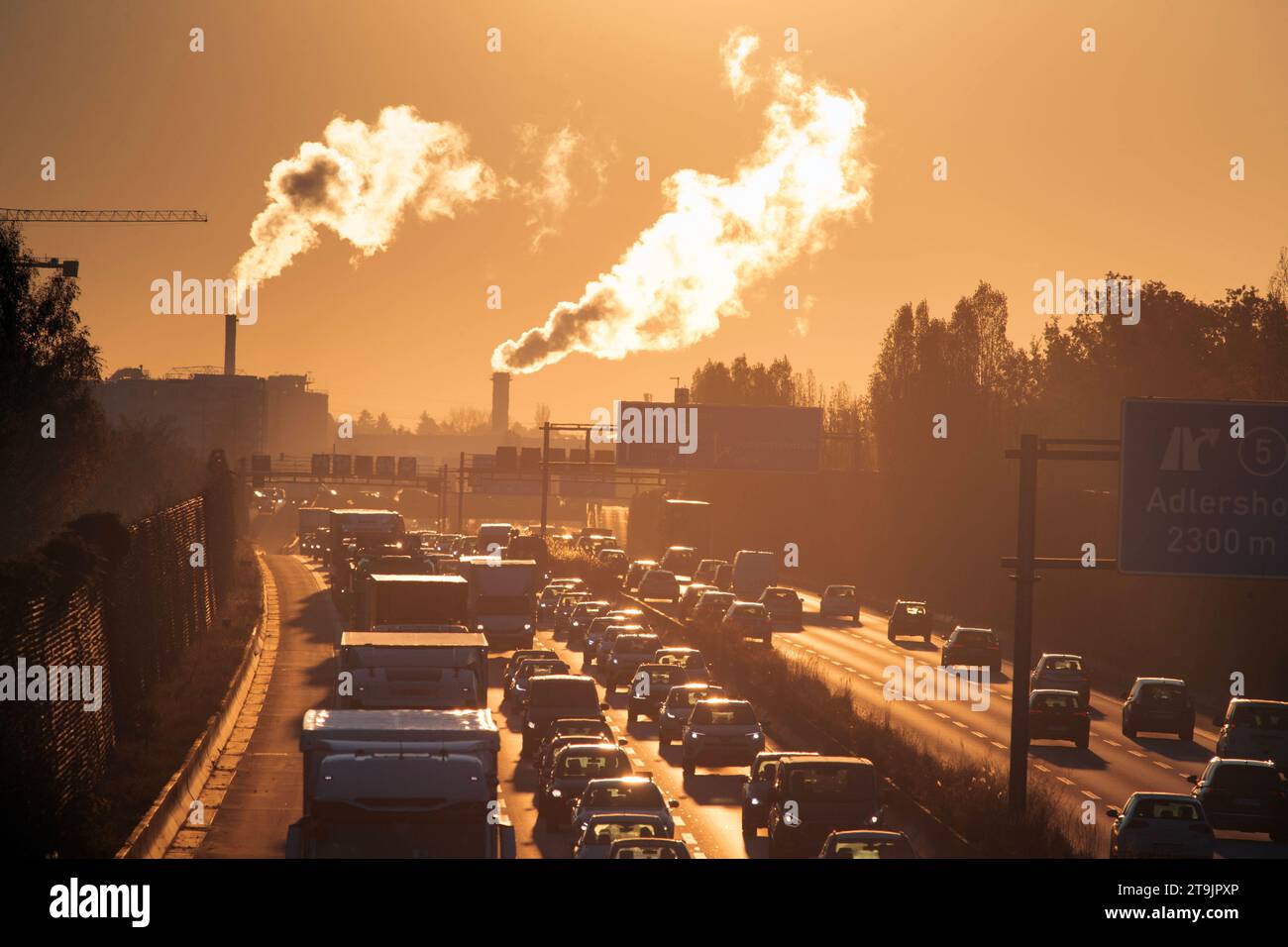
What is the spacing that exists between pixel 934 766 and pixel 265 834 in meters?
11.3

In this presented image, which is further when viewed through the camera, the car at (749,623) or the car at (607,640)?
the car at (749,623)

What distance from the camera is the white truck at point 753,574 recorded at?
84500 millimetres

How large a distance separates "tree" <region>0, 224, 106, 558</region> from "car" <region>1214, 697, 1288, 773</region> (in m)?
41.3

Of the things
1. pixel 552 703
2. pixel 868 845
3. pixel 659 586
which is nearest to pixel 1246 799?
pixel 868 845

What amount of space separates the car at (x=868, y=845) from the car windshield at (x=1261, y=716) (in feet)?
58.0

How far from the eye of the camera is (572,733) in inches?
1383

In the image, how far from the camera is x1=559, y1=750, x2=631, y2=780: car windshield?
98.4ft

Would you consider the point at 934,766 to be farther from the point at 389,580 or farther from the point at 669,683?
the point at 389,580

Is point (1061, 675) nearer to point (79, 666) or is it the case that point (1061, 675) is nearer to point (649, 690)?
point (649, 690)

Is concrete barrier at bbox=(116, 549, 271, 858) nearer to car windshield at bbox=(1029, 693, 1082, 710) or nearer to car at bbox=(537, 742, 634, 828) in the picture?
car at bbox=(537, 742, 634, 828)

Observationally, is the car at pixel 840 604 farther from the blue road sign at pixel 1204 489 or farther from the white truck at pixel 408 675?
the blue road sign at pixel 1204 489

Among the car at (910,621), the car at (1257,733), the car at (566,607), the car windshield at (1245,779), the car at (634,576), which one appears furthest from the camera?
the car at (634,576)

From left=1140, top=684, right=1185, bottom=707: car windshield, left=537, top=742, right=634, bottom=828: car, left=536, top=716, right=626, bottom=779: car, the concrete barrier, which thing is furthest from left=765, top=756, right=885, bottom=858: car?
left=1140, top=684, right=1185, bottom=707: car windshield
